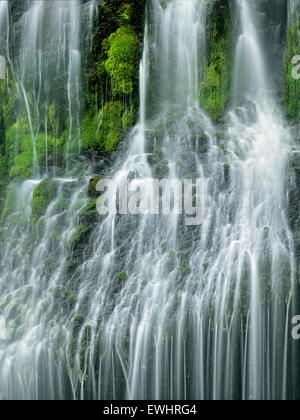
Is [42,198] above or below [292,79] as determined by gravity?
below

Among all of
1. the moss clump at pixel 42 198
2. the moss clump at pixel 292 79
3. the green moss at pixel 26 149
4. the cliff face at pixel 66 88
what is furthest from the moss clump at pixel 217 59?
the moss clump at pixel 42 198

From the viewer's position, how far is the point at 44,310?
1063 cm

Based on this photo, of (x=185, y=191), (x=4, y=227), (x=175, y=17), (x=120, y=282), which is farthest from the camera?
(x=175, y=17)

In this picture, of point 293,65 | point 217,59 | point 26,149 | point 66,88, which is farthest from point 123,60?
point 293,65

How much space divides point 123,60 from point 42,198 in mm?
4543

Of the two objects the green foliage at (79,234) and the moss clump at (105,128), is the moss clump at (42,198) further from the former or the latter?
the moss clump at (105,128)

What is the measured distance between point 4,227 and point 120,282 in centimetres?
426

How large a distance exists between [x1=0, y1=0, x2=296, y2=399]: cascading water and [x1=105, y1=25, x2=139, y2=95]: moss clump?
1.34ft

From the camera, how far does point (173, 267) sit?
10.5 metres

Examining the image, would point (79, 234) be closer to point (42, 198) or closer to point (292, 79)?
point (42, 198)

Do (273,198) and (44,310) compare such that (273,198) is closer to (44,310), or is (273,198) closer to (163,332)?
(163,332)

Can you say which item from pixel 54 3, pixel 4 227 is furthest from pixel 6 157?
pixel 54 3

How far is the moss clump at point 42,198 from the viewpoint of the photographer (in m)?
12.4

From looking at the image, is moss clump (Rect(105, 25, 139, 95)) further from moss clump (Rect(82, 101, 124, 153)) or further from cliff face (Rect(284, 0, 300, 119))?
cliff face (Rect(284, 0, 300, 119))
